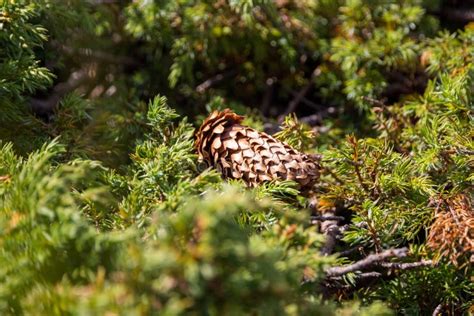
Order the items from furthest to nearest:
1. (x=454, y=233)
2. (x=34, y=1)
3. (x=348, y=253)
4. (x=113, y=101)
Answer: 1. (x=113, y=101)
2. (x=34, y=1)
3. (x=348, y=253)
4. (x=454, y=233)

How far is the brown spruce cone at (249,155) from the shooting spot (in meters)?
1.18

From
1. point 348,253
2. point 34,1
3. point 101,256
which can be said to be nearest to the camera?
point 101,256

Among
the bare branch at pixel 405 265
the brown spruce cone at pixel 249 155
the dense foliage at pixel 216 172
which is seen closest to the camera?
the dense foliage at pixel 216 172

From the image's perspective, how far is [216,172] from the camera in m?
1.12

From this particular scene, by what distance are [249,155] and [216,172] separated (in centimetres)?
10

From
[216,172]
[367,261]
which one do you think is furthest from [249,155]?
[367,261]

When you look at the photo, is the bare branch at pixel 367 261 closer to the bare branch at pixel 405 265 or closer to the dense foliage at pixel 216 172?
the dense foliage at pixel 216 172

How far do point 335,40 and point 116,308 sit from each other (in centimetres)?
119

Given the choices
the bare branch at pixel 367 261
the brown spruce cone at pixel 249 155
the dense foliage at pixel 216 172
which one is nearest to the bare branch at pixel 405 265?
the dense foliage at pixel 216 172

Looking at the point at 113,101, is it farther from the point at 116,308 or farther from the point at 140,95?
the point at 116,308

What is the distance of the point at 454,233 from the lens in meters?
1.01

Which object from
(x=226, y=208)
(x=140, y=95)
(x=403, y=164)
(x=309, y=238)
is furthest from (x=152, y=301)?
(x=140, y=95)

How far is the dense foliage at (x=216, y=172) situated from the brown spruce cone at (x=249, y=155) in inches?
1.6

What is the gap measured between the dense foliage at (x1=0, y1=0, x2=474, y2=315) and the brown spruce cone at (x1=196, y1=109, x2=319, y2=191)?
4 cm
